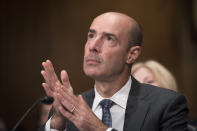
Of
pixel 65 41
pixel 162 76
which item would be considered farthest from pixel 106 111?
pixel 65 41

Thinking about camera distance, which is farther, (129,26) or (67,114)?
(129,26)

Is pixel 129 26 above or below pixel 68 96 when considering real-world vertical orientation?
above

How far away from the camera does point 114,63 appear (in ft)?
7.53

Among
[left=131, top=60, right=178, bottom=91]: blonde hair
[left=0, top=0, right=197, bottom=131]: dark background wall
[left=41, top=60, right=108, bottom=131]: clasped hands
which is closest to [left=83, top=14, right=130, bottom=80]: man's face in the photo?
[left=41, top=60, right=108, bottom=131]: clasped hands

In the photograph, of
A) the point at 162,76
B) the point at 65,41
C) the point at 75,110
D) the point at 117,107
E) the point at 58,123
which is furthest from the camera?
the point at 65,41

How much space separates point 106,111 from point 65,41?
10.3 feet

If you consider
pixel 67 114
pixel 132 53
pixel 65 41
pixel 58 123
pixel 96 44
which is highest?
pixel 96 44

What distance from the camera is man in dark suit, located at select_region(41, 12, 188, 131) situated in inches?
87.2

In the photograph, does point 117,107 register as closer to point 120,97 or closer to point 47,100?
point 120,97

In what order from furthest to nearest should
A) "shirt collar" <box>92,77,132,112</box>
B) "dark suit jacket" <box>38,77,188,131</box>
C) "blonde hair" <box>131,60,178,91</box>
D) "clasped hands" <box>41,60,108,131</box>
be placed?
"blonde hair" <box>131,60,178,91</box> < "shirt collar" <box>92,77,132,112</box> < "dark suit jacket" <box>38,77,188,131</box> < "clasped hands" <box>41,60,108,131</box>

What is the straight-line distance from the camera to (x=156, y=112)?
2.23 meters

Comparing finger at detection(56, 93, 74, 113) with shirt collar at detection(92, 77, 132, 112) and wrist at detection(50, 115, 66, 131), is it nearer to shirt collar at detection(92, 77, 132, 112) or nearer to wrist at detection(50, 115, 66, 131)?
wrist at detection(50, 115, 66, 131)

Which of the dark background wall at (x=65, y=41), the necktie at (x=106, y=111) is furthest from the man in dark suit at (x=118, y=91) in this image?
the dark background wall at (x=65, y=41)

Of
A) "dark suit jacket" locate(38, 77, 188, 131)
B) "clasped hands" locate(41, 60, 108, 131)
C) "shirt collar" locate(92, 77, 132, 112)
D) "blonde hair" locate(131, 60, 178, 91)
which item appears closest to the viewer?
"clasped hands" locate(41, 60, 108, 131)
